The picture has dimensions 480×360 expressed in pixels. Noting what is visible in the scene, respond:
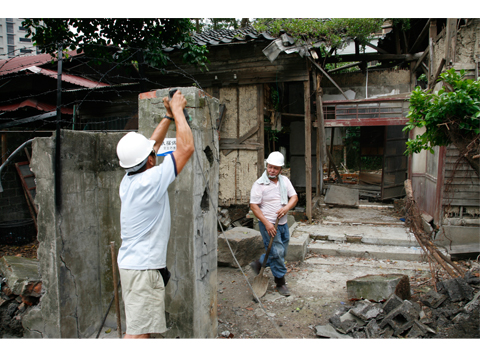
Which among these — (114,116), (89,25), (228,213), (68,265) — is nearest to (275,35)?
(89,25)

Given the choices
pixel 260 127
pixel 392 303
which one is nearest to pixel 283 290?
pixel 392 303

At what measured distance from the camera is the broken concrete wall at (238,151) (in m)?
8.08

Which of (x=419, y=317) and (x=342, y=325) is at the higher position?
(x=419, y=317)

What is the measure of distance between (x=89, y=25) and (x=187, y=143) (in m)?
5.15

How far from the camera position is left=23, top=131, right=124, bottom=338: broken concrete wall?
322cm

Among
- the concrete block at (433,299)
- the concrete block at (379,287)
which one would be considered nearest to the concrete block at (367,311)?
the concrete block at (379,287)

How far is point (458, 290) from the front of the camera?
3.97m

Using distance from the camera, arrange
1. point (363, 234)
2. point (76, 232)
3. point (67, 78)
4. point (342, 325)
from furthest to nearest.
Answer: point (67, 78) < point (363, 234) < point (342, 325) < point (76, 232)

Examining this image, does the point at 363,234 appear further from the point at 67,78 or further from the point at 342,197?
the point at 67,78

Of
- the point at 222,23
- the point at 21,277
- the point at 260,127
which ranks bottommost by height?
the point at 21,277

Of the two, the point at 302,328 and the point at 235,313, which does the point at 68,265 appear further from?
the point at 302,328

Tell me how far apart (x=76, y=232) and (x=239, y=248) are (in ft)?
10.3

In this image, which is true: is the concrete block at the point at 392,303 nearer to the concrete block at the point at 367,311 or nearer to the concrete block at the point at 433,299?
the concrete block at the point at 367,311

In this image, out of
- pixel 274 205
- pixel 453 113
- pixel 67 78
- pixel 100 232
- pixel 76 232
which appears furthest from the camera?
pixel 67 78
